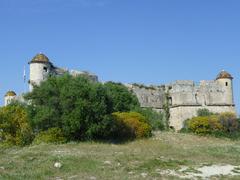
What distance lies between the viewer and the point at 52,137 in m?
28.0

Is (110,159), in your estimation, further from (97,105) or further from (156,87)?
(156,87)

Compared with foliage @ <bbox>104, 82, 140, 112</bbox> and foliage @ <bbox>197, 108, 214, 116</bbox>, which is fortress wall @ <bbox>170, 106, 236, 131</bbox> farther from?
foliage @ <bbox>104, 82, 140, 112</bbox>

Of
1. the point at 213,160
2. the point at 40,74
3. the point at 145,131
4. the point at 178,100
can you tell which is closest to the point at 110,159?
the point at 213,160

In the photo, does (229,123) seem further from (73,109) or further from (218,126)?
(73,109)

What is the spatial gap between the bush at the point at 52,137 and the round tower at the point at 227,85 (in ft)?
95.5

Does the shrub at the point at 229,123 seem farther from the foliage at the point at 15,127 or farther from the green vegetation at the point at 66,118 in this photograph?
the foliage at the point at 15,127

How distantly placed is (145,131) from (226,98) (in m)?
23.0

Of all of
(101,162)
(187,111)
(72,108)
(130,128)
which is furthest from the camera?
(187,111)

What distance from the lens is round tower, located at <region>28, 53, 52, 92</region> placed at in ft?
145

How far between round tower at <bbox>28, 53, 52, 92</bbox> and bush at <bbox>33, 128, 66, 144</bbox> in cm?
1613

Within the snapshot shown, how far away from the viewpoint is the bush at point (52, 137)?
2792cm

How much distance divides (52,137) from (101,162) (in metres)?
8.69

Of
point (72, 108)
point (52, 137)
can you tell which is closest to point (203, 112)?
point (72, 108)

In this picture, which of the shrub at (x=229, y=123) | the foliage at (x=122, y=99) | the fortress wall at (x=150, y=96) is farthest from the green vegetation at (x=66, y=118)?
the fortress wall at (x=150, y=96)
